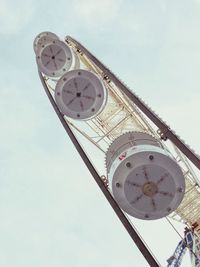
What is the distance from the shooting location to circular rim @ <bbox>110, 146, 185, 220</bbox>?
11688mm

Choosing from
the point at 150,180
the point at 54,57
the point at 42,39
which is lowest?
the point at 150,180

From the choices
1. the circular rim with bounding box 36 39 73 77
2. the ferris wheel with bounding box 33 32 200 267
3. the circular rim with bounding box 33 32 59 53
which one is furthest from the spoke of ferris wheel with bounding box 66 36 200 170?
the circular rim with bounding box 33 32 59 53

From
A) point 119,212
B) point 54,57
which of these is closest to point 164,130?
point 119,212

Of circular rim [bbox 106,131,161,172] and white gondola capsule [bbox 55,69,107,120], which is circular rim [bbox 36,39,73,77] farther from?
circular rim [bbox 106,131,161,172]

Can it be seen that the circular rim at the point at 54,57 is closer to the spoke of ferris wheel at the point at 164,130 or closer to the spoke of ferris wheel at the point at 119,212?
the spoke of ferris wheel at the point at 119,212

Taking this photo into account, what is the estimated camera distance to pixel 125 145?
12750 mm

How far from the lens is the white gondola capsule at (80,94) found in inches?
676

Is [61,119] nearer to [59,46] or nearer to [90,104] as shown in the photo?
[90,104]

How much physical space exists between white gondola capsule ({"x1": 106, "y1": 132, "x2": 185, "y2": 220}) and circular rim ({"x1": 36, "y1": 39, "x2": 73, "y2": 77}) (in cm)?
911

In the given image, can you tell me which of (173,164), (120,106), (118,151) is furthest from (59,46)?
(173,164)

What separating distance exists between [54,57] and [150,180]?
34.0ft

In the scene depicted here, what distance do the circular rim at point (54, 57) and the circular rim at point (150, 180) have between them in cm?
970

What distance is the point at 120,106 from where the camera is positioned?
78.5ft

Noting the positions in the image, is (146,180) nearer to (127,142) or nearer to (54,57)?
Answer: (127,142)
